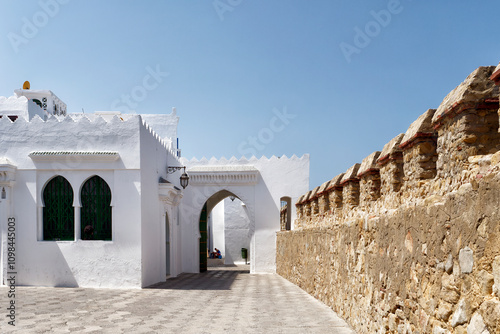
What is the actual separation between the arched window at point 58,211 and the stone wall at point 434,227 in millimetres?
7576

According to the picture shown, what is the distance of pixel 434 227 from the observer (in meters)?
3.03

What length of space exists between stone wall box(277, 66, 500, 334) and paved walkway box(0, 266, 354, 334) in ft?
3.35

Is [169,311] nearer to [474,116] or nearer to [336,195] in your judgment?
[336,195]

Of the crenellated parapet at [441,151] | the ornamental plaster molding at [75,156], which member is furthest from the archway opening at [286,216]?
the crenellated parapet at [441,151]

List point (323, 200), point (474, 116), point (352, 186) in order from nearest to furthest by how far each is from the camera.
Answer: point (474, 116)
point (352, 186)
point (323, 200)

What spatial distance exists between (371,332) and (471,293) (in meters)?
2.55

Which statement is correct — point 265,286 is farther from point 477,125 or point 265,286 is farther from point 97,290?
point 477,125

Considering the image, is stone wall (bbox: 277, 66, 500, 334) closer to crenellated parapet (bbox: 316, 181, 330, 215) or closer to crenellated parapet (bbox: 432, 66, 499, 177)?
crenellated parapet (bbox: 432, 66, 499, 177)

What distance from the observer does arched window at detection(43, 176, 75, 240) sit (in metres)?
11.3

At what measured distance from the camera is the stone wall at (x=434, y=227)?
7.84ft

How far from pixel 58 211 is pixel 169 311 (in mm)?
5138

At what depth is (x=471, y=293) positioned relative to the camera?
247 cm

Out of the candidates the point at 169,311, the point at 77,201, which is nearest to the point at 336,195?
the point at 169,311

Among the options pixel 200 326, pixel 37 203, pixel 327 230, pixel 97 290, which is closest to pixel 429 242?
pixel 200 326
